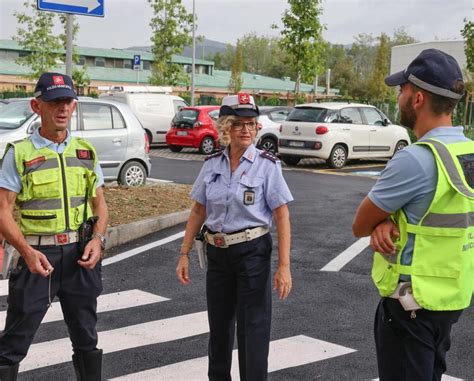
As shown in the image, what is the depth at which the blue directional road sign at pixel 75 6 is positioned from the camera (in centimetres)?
671

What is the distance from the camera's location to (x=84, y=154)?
3746 millimetres

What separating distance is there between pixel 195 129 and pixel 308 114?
185 inches

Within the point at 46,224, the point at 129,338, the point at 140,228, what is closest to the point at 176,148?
the point at 140,228

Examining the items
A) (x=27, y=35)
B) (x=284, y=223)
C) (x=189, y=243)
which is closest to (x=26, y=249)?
(x=189, y=243)

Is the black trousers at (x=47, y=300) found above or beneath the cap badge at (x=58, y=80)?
beneath

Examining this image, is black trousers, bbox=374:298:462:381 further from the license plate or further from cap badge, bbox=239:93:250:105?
the license plate

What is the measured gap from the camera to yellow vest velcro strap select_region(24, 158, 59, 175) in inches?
139

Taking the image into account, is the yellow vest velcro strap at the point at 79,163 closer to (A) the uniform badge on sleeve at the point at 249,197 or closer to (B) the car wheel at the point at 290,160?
(A) the uniform badge on sleeve at the point at 249,197

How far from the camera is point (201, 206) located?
3.97 m

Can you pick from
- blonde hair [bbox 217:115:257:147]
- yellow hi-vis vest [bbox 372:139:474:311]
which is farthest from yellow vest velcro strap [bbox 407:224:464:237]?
blonde hair [bbox 217:115:257:147]

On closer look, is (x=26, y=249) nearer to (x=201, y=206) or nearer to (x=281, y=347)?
(x=201, y=206)

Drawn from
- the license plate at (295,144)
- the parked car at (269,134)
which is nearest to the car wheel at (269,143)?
the parked car at (269,134)

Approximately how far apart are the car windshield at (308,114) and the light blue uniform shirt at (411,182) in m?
14.8

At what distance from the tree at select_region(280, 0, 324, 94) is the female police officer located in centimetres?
2542
